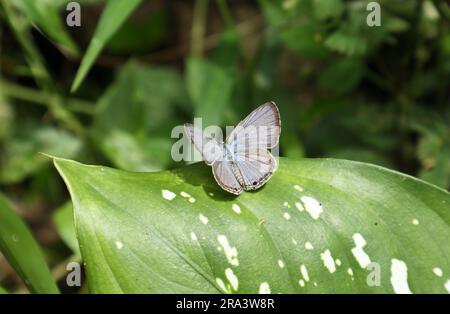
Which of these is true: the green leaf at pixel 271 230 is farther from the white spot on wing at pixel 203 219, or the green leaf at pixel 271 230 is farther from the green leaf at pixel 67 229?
the green leaf at pixel 67 229

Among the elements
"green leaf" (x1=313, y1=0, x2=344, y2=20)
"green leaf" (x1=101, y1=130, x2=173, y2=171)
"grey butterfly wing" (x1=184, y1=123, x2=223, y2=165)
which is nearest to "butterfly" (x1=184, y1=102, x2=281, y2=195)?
"grey butterfly wing" (x1=184, y1=123, x2=223, y2=165)

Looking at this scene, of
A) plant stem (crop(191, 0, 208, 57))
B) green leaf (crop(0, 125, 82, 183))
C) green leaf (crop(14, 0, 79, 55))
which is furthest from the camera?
plant stem (crop(191, 0, 208, 57))

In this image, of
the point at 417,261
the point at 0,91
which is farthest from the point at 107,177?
the point at 0,91

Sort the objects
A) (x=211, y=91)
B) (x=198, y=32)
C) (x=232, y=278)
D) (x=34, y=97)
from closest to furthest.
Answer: (x=232, y=278) < (x=211, y=91) < (x=34, y=97) < (x=198, y=32)

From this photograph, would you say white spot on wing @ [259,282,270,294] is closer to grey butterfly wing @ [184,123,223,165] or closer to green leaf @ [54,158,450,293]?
green leaf @ [54,158,450,293]

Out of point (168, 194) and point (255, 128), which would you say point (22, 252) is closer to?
point (168, 194)

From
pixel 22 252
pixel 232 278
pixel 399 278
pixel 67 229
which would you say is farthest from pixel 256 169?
pixel 67 229
